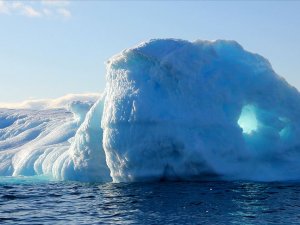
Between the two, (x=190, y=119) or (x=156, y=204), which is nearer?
(x=156, y=204)

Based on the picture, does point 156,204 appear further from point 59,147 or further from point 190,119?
point 59,147

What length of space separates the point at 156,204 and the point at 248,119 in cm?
1086

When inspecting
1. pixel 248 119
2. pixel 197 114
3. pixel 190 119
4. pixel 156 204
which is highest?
pixel 248 119

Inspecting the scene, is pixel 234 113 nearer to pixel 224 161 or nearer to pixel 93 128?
pixel 224 161

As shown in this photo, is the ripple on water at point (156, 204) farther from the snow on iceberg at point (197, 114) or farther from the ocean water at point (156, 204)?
the snow on iceberg at point (197, 114)

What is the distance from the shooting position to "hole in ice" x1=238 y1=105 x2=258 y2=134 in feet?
79.3

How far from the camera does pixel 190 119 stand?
2122 cm

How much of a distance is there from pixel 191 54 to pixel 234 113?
305 centimetres

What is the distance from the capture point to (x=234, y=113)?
2230cm

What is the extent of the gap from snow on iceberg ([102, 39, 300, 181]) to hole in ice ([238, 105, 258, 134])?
244 millimetres

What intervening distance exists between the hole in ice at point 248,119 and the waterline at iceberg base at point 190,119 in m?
0.07

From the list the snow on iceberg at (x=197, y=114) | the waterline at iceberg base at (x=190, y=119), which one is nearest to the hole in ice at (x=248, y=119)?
the waterline at iceberg base at (x=190, y=119)

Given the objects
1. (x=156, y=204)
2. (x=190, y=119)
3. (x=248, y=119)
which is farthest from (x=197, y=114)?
(x=156, y=204)

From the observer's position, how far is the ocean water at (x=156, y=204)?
13.2 metres
